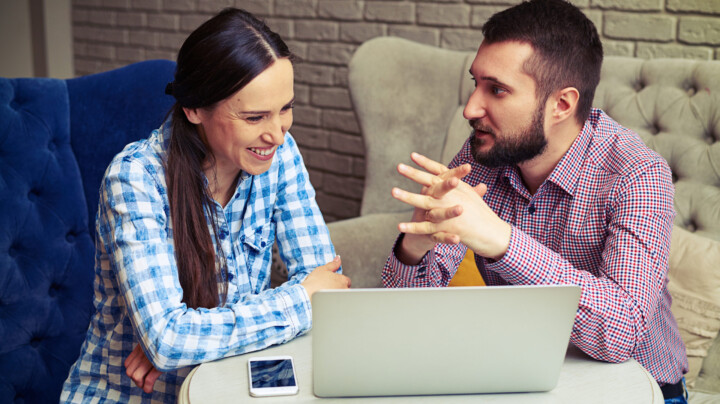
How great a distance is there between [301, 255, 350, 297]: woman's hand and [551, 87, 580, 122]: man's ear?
1.64 ft

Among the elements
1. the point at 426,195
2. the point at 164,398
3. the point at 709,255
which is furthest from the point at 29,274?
the point at 709,255

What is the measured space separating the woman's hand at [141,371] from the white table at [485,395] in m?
0.15

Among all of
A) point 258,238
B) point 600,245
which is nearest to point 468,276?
point 600,245

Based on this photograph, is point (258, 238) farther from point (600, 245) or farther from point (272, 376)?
point (600, 245)

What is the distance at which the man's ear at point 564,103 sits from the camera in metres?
1.25

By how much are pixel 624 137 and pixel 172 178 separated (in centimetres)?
83

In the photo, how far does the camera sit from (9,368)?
1455 mm

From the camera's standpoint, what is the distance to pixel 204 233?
1.13 meters

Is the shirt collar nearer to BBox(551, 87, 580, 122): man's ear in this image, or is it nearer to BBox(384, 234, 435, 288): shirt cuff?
BBox(551, 87, 580, 122): man's ear

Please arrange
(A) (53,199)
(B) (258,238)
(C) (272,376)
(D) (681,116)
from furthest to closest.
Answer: (D) (681,116) < (A) (53,199) < (B) (258,238) < (C) (272,376)

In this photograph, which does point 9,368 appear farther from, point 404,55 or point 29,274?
point 404,55

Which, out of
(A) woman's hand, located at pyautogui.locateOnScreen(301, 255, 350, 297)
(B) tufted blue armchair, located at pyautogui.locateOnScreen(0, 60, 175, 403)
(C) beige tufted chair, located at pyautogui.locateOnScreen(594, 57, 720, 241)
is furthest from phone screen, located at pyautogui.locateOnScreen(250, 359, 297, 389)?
(C) beige tufted chair, located at pyautogui.locateOnScreen(594, 57, 720, 241)

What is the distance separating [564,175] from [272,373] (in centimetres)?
65

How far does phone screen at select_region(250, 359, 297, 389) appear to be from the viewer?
0.89 metres
